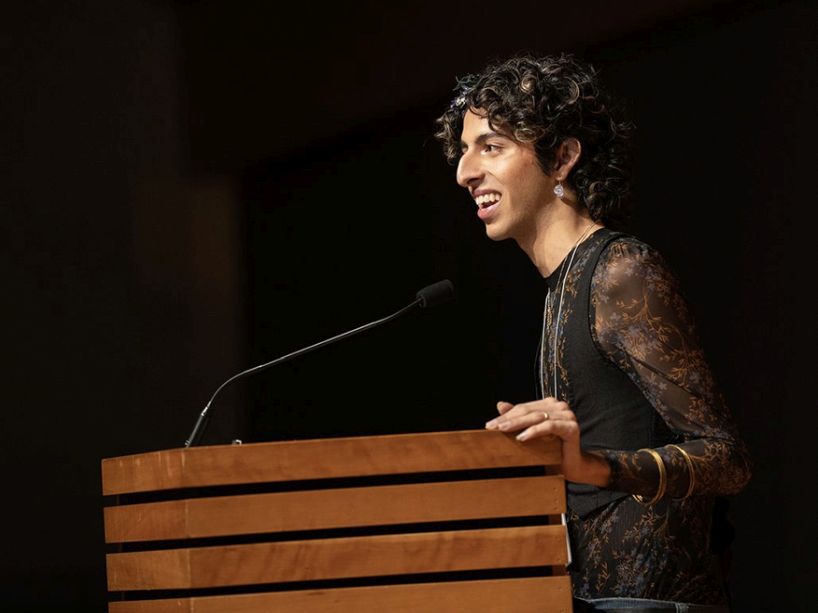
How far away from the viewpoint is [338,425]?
3559 mm

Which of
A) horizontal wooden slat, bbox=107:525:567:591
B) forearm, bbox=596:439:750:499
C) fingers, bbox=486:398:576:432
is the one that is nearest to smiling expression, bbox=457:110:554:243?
forearm, bbox=596:439:750:499

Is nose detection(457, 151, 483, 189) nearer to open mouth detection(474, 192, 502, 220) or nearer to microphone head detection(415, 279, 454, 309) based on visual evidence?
open mouth detection(474, 192, 502, 220)

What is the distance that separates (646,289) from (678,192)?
1234 millimetres

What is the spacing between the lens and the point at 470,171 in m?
2.13

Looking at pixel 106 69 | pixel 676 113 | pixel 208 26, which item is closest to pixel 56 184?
pixel 106 69

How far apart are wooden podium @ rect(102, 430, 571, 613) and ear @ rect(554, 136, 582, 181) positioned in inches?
31.9

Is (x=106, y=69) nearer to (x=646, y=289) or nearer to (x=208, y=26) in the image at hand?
(x=208, y=26)

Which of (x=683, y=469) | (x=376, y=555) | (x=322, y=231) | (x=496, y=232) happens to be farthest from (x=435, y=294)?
(x=322, y=231)

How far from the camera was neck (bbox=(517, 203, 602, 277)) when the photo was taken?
2.06 metres

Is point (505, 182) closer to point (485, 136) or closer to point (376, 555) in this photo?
point (485, 136)

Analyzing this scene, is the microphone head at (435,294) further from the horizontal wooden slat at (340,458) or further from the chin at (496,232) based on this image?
the horizontal wooden slat at (340,458)

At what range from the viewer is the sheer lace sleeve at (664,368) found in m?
1.62

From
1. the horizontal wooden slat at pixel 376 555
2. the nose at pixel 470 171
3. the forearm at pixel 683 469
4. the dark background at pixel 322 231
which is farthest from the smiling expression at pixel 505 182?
the dark background at pixel 322 231

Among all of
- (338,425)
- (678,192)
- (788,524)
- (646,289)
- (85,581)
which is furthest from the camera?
(338,425)
